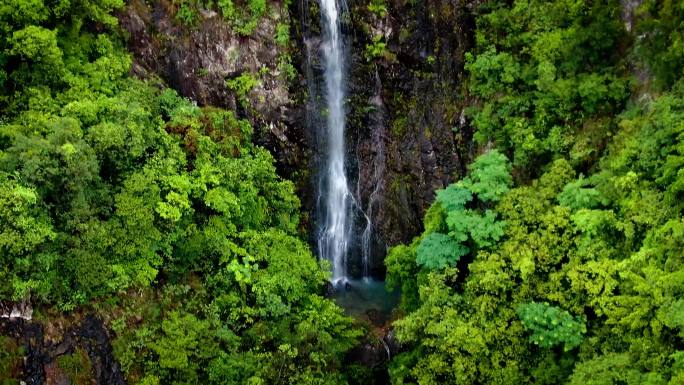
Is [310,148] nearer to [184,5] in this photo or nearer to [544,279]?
[184,5]

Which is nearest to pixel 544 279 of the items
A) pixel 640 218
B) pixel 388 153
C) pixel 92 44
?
pixel 640 218

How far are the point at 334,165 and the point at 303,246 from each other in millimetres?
3458

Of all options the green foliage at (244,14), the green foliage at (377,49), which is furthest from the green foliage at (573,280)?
the green foliage at (244,14)

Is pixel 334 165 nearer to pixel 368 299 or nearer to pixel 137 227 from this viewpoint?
pixel 368 299

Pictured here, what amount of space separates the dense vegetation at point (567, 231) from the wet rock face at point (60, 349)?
6.04 m

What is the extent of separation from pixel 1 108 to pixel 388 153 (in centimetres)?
1031

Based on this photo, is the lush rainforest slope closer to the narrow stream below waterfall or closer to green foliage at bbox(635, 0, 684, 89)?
green foliage at bbox(635, 0, 684, 89)

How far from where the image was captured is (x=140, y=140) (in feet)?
39.3

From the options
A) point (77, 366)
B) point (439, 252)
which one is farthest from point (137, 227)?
point (439, 252)

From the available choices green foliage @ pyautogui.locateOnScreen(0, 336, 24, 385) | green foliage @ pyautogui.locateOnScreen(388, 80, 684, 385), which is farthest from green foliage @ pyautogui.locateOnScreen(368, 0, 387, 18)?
green foliage @ pyautogui.locateOnScreen(0, 336, 24, 385)

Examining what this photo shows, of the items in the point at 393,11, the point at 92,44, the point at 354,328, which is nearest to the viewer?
the point at 92,44

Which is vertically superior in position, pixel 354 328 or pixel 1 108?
pixel 1 108

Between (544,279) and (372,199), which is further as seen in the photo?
(372,199)

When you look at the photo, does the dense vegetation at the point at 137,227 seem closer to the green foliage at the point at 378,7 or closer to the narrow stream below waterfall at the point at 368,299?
the narrow stream below waterfall at the point at 368,299
